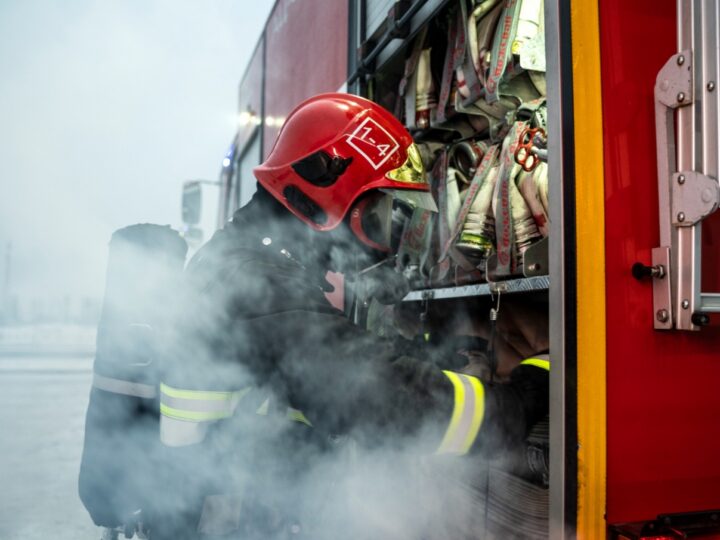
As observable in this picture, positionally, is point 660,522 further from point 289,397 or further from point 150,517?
point 150,517

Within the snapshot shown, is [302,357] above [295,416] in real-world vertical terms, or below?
above

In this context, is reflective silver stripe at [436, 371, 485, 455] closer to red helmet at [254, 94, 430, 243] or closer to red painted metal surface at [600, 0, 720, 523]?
red painted metal surface at [600, 0, 720, 523]

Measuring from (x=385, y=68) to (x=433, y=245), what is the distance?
37.2 inches

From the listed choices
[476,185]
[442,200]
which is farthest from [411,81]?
[476,185]

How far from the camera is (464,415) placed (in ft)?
4.47

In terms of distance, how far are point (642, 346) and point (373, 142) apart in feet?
3.38

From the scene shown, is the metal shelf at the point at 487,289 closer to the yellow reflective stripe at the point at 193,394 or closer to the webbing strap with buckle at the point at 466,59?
the webbing strap with buckle at the point at 466,59

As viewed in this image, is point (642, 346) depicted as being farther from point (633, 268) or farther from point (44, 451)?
point (44, 451)

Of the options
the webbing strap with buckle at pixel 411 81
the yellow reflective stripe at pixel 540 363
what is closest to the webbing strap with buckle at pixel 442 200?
the webbing strap with buckle at pixel 411 81

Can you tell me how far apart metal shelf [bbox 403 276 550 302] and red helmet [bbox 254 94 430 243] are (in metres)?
0.40

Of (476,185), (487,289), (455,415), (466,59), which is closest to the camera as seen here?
Result: (455,415)

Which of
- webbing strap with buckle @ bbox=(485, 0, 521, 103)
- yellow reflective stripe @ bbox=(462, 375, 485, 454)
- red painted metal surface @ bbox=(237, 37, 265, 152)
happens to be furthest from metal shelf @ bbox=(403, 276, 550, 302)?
red painted metal surface @ bbox=(237, 37, 265, 152)

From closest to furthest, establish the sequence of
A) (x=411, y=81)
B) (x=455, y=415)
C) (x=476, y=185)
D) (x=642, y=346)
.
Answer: (x=642, y=346) < (x=455, y=415) < (x=476, y=185) < (x=411, y=81)

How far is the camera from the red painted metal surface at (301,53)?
10.6 feet
